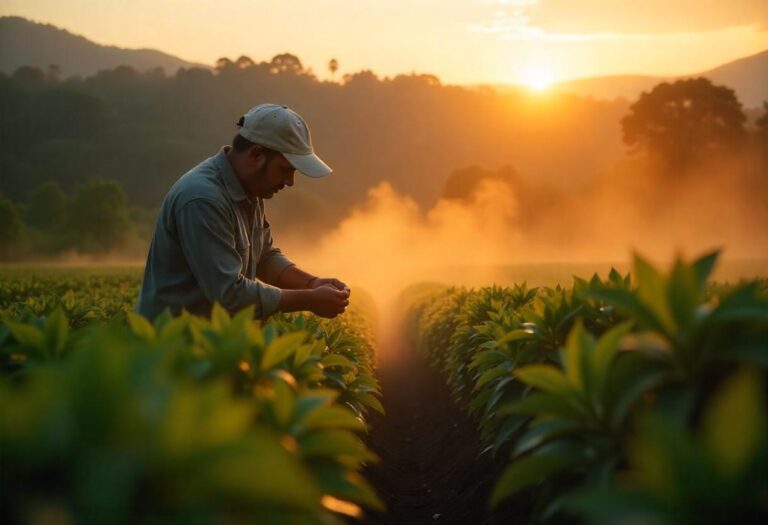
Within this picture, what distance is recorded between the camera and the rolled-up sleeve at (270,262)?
20.7ft

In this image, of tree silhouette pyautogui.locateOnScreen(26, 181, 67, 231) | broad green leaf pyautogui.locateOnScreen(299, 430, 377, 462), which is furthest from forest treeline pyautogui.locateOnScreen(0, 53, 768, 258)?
broad green leaf pyautogui.locateOnScreen(299, 430, 377, 462)

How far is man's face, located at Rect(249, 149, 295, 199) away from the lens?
5.30m

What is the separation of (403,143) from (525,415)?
19044 cm

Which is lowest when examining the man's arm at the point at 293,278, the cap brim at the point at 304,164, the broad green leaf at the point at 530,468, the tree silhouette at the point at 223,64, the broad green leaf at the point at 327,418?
the man's arm at the point at 293,278

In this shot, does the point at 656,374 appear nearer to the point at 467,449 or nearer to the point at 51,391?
the point at 51,391

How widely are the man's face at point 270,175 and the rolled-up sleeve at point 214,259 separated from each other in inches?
17.7

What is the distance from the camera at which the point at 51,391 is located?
4.80 feet

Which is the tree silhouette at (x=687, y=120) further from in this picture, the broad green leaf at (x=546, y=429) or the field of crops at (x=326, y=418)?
the broad green leaf at (x=546, y=429)

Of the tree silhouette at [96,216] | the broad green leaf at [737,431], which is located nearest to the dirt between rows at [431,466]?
the broad green leaf at [737,431]

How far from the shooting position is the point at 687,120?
73312mm

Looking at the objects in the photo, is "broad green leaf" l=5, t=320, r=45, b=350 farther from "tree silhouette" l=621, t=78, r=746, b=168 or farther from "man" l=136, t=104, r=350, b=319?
"tree silhouette" l=621, t=78, r=746, b=168

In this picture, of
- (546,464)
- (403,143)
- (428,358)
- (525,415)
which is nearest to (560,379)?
(546,464)

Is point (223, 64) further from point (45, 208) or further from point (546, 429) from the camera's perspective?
point (546, 429)

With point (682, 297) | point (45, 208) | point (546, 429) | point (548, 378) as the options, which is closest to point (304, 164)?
point (548, 378)
